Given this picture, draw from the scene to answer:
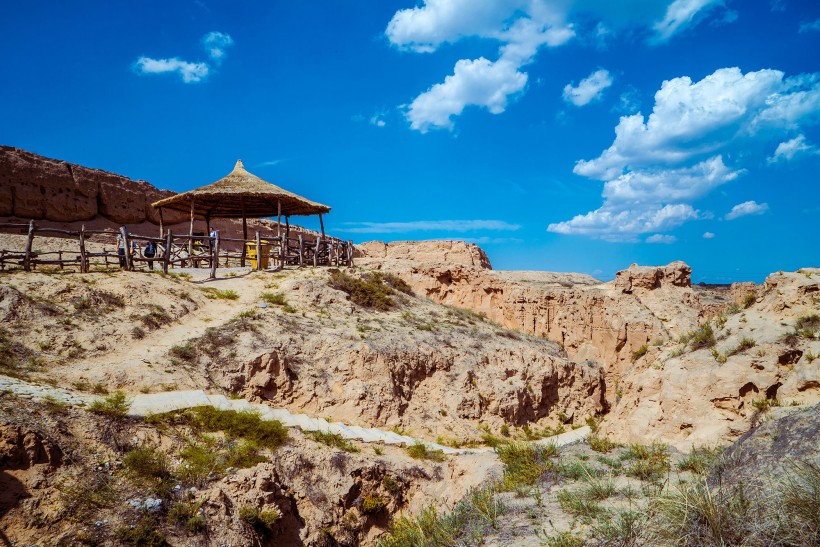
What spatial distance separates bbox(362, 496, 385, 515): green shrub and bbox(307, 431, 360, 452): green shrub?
3.11ft

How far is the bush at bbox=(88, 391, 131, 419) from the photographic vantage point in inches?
284

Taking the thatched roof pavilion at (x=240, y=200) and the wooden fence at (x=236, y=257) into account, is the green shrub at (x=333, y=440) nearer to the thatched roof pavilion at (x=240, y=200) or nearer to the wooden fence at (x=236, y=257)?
the wooden fence at (x=236, y=257)

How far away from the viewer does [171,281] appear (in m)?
13.6

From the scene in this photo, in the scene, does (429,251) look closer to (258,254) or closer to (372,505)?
(258,254)

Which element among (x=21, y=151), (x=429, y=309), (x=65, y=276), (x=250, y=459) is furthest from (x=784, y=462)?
(x=21, y=151)

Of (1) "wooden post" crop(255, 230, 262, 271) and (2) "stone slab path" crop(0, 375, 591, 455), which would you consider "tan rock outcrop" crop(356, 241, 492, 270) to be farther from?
(2) "stone slab path" crop(0, 375, 591, 455)

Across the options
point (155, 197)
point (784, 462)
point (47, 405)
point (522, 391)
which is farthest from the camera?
point (155, 197)

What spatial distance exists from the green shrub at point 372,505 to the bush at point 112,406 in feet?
14.0

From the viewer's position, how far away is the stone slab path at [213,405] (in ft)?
24.0

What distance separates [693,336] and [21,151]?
31.7 m

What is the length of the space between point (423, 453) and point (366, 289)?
8073mm

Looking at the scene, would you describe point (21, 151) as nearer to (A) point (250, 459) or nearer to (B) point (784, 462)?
(A) point (250, 459)

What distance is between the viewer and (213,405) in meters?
8.61

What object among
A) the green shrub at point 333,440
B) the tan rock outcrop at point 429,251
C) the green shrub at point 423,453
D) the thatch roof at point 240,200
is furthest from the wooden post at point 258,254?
the tan rock outcrop at point 429,251
